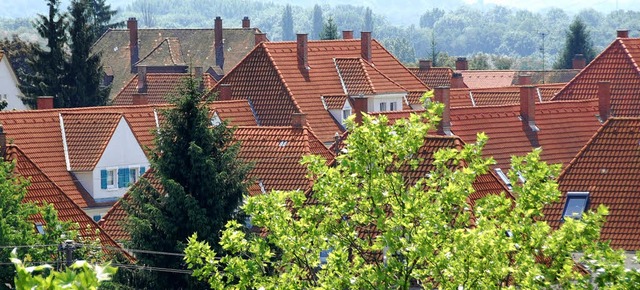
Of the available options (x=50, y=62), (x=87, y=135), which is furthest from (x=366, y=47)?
(x=87, y=135)

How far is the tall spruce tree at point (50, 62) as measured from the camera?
7675 centimetres

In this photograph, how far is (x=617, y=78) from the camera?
188 ft

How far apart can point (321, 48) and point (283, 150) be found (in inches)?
843

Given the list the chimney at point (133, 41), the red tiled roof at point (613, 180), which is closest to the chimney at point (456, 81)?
the chimney at point (133, 41)

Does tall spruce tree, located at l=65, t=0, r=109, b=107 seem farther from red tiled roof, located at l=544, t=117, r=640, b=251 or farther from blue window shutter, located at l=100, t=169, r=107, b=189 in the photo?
red tiled roof, located at l=544, t=117, r=640, b=251

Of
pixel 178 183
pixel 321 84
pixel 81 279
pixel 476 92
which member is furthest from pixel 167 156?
pixel 476 92

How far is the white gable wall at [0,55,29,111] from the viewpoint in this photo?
277 feet

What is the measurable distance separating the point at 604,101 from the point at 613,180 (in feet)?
61.9

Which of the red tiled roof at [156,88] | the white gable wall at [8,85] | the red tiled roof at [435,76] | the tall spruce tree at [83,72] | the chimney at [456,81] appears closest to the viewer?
the tall spruce tree at [83,72]

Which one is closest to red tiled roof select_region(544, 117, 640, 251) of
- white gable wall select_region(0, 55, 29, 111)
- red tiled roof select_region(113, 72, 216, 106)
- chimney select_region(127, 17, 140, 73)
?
red tiled roof select_region(113, 72, 216, 106)

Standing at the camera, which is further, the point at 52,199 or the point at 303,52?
the point at 303,52

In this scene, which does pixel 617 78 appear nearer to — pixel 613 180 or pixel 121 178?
pixel 121 178

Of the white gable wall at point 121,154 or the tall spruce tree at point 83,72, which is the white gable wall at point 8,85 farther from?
the white gable wall at point 121,154

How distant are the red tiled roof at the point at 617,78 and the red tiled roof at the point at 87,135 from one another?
49.1 ft
